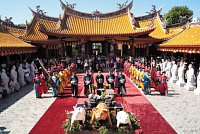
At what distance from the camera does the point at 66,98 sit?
37.0 feet

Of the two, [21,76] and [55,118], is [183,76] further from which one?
[21,76]

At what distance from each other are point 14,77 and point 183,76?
409 inches

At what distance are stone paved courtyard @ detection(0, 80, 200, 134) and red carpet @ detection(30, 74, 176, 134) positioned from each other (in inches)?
10.0

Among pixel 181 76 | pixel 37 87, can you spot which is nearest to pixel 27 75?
pixel 37 87

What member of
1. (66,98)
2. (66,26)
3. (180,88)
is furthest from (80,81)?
(66,26)

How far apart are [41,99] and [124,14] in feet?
55.3

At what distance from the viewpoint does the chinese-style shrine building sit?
20.8 m

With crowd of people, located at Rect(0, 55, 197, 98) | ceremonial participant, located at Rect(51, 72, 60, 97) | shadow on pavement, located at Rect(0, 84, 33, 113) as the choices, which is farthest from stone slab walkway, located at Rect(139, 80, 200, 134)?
shadow on pavement, located at Rect(0, 84, 33, 113)

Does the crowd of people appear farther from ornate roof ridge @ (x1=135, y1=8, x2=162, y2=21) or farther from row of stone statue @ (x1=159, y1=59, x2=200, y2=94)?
ornate roof ridge @ (x1=135, y1=8, x2=162, y2=21)

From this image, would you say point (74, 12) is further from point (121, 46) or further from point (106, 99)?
point (106, 99)

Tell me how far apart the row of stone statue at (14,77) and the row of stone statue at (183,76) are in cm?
998

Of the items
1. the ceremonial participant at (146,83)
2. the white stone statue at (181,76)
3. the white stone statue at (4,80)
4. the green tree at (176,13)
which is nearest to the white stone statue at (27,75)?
the white stone statue at (4,80)

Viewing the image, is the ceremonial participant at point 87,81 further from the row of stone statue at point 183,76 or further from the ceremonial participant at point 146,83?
the row of stone statue at point 183,76

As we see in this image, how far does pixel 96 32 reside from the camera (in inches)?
858
